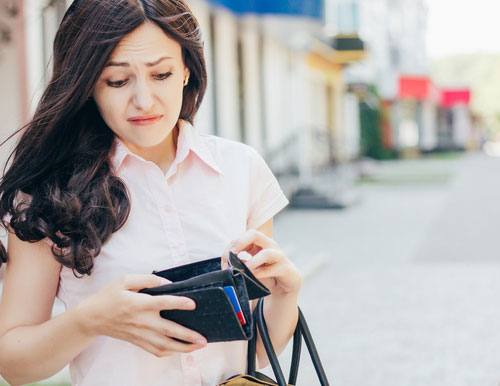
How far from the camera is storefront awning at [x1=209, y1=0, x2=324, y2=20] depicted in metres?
12.7

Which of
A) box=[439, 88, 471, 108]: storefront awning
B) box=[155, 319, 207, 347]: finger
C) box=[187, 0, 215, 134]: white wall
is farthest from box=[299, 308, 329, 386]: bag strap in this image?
box=[439, 88, 471, 108]: storefront awning

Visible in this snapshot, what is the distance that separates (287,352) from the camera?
5203 millimetres

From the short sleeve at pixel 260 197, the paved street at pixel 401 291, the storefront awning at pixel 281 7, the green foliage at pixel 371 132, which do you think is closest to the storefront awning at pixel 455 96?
the green foliage at pixel 371 132

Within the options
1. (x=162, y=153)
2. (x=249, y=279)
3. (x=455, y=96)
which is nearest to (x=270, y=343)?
(x=249, y=279)

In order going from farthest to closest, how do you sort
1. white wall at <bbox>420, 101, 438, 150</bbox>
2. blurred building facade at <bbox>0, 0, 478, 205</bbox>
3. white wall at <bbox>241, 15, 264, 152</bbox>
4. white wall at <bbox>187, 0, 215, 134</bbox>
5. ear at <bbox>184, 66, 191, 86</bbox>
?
white wall at <bbox>420, 101, 438, 150</bbox> → white wall at <bbox>241, 15, 264, 152</bbox> → white wall at <bbox>187, 0, 215, 134</bbox> → blurred building facade at <bbox>0, 0, 478, 205</bbox> → ear at <bbox>184, 66, 191, 86</bbox>

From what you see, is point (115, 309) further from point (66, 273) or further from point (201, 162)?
point (201, 162)

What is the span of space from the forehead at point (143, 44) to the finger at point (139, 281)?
1.53 feet

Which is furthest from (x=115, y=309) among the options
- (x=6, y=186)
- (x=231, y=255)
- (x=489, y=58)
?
(x=489, y=58)

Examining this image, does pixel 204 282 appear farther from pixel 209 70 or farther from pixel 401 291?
pixel 209 70

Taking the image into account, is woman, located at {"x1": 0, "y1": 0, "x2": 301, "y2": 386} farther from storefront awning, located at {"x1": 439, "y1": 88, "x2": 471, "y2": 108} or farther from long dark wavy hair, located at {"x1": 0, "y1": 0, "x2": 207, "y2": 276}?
storefront awning, located at {"x1": 439, "y1": 88, "x2": 471, "y2": 108}

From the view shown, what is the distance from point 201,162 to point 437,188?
1839 centimetres

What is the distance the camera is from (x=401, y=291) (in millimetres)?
7211

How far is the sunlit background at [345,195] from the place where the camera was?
208 inches

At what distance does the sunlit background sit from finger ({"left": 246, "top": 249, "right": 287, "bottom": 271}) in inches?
28.4
